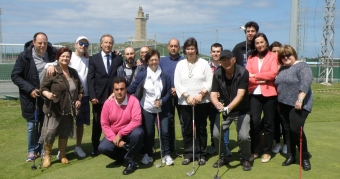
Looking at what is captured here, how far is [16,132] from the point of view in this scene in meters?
8.45

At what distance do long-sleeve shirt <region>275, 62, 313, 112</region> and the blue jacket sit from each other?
1.66 m

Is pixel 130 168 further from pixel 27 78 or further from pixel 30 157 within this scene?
pixel 27 78

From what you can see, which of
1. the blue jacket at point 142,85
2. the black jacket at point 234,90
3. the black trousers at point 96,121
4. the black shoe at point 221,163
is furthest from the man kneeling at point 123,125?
the black jacket at point 234,90

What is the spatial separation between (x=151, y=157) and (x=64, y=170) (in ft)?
4.45

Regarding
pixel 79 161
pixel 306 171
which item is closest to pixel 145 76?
pixel 79 161

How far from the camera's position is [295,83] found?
206 inches

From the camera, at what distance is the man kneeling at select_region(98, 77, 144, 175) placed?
18.0ft

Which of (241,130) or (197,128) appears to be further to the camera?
(197,128)

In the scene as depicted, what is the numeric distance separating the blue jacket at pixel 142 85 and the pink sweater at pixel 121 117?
174 mm

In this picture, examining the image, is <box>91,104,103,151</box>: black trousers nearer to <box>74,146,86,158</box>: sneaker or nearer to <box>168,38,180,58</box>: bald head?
<box>74,146,86,158</box>: sneaker

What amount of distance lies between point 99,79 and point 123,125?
96 cm

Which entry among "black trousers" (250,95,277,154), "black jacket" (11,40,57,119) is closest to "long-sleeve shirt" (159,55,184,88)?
"black trousers" (250,95,277,154)

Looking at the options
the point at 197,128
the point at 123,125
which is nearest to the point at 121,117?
the point at 123,125

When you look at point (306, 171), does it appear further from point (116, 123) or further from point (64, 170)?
point (64, 170)
